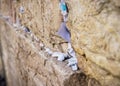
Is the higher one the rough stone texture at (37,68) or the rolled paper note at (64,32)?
the rolled paper note at (64,32)

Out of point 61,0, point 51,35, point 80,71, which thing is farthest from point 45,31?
point 80,71

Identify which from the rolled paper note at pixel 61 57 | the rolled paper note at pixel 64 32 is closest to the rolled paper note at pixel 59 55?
the rolled paper note at pixel 61 57

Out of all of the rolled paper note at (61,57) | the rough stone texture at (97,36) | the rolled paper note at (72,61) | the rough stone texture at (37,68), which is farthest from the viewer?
the rolled paper note at (61,57)

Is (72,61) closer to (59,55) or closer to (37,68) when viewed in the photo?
(59,55)

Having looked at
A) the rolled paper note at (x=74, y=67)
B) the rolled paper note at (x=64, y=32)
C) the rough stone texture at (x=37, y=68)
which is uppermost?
the rolled paper note at (x=64, y=32)

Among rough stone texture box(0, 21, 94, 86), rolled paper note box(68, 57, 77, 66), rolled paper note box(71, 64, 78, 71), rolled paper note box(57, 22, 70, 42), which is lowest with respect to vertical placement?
rough stone texture box(0, 21, 94, 86)

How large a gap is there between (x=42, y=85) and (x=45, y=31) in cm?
55

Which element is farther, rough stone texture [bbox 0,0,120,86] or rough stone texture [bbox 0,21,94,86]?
rough stone texture [bbox 0,21,94,86]

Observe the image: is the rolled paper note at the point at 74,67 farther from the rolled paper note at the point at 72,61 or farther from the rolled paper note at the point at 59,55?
the rolled paper note at the point at 59,55

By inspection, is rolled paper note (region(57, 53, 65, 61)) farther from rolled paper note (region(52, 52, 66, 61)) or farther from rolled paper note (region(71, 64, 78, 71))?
rolled paper note (region(71, 64, 78, 71))

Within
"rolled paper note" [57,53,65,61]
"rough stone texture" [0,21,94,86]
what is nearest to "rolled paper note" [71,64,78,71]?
"rough stone texture" [0,21,94,86]

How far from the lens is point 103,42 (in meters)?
1.34

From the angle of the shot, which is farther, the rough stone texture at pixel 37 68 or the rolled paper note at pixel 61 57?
the rolled paper note at pixel 61 57

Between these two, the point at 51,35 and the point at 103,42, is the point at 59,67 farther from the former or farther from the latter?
the point at 103,42
